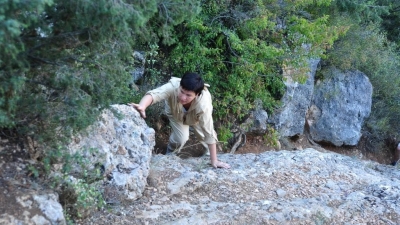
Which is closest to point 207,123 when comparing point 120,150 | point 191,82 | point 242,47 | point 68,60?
point 191,82

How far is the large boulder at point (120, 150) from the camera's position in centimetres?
399

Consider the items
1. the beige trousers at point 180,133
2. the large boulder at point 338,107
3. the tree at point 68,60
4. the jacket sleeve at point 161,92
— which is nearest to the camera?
the tree at point 68,60

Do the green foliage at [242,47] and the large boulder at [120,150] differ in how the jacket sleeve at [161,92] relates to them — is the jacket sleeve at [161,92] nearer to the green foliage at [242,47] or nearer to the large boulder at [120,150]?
Answer: the large boulder at [120,150]

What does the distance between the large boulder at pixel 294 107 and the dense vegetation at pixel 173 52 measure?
0.37 m

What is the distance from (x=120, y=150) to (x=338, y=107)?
7.38m

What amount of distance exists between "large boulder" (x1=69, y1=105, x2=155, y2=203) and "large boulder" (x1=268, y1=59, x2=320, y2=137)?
4935 mm

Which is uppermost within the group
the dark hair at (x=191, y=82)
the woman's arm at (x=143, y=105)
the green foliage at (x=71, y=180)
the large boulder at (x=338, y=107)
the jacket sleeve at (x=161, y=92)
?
the dark hair at (x=191, y=82)

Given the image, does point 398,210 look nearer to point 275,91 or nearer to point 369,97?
point 275,91

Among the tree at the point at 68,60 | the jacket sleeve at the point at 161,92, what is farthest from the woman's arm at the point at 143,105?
the tree at the point at 68,60

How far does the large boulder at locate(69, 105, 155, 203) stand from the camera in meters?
3.99

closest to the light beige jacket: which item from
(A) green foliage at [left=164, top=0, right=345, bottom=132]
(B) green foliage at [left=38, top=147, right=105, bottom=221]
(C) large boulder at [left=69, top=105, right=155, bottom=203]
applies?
(C) large boulder at [left=69, top=105, right=155, bottom=203]

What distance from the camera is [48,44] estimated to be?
2998mm

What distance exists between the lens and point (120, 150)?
4340 millimetres

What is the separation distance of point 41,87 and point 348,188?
11.4ft
